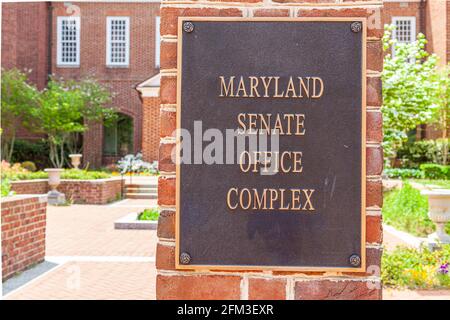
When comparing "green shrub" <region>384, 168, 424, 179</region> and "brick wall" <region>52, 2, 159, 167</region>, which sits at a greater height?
"brick wall" <region>52, 2, 159, 167</region>

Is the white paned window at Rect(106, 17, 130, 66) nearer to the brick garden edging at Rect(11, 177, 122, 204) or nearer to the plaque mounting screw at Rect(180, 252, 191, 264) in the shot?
the brick garden edging at Rect(11, 177, 122, 204)

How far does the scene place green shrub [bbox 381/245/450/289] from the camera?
212 inches

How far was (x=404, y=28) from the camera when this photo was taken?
75.8 ft

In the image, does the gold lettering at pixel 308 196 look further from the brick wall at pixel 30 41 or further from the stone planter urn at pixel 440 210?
the brick wall at pixel 30 41

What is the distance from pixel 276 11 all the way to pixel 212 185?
0.86 metres

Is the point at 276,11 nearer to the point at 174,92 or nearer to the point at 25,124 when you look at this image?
the point at 174,92

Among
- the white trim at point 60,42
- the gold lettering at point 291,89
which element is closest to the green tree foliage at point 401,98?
the gold lettering at point 291,89

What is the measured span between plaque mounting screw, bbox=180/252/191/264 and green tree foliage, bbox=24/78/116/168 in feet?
64.4

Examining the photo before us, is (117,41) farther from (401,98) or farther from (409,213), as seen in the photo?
(409,213)

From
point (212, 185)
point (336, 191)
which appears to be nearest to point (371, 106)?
point (336, 191)

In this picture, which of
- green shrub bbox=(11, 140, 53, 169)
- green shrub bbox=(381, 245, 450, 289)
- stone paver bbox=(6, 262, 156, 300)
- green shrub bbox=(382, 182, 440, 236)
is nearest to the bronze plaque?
stone paver bbox=(6, 262, 156, 300)

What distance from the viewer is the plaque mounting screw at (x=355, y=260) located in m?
2.07

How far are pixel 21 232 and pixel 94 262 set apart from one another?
113 cm

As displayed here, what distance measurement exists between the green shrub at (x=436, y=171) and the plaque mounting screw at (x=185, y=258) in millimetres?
16784
